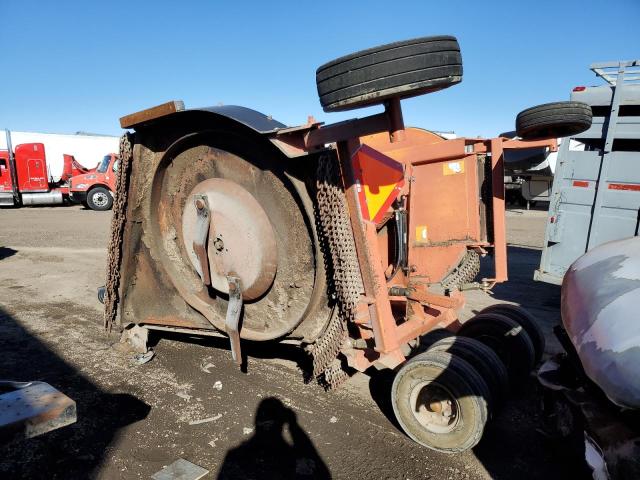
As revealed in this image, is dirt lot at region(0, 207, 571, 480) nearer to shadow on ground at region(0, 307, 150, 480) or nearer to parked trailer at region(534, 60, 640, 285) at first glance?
shadow on ground at region(0, 307, 150, 480)

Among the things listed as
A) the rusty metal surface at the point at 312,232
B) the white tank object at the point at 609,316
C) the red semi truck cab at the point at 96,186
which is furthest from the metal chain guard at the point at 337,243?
the red semi truck cab at the point at 96,186

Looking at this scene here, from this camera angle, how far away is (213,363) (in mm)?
4094

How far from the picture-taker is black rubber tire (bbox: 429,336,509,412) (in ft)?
9.32

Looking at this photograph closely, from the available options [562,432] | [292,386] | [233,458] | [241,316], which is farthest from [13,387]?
[562,432]

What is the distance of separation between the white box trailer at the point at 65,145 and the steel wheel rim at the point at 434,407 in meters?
29.8

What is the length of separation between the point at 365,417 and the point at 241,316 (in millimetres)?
1274

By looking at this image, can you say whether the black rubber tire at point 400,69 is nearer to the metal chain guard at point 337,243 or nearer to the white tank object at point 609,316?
the metal chain guard at point 337,243

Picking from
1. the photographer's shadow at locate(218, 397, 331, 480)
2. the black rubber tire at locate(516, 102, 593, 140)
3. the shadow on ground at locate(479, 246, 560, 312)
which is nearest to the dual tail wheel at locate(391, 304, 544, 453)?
the photographer's shadow at locate(218, 397, 331, 480)

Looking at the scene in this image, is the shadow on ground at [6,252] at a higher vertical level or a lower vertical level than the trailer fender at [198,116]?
lower

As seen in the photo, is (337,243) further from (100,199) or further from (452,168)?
(100,199)

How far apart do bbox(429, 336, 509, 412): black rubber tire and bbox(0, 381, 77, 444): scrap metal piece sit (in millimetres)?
2219

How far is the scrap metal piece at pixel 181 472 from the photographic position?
2.57 meters

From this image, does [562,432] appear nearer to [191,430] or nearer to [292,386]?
[292,386]

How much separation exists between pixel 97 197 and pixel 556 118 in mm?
19681
